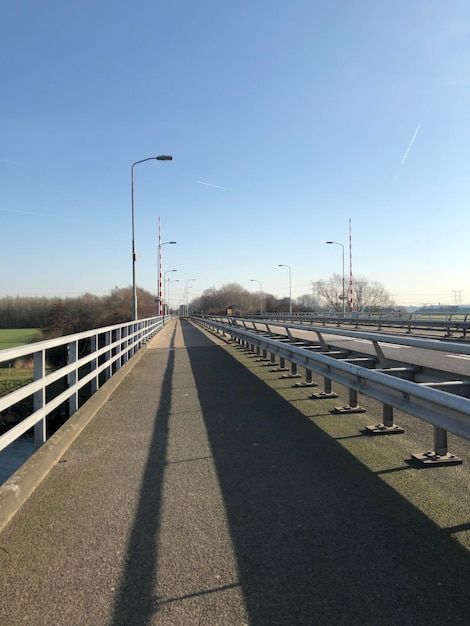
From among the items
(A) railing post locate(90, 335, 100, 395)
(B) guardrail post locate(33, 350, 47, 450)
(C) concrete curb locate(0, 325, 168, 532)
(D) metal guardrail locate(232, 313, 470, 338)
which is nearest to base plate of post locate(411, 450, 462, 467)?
(C) concrete curb locate(0, 325, 168, 532)

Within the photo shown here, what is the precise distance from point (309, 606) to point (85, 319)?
212ft

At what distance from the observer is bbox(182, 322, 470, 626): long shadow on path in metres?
2.42

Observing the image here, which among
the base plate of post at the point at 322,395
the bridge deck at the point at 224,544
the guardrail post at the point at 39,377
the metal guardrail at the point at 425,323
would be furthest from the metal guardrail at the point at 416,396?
the metal guardrail at the point at 425,323

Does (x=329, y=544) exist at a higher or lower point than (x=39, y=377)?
lower

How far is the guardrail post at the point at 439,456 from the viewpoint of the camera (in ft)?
14.7

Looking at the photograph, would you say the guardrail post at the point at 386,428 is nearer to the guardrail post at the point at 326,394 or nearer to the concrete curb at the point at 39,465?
the guardrail post at the point at 326,394

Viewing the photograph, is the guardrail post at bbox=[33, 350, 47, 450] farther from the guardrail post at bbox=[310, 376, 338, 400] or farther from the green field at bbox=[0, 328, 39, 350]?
the green field at bbox=[0, 328, 39, 350]

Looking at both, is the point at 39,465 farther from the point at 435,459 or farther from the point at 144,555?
the point at 435,459

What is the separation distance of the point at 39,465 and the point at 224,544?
2.16 meters

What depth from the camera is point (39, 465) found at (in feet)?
14.3

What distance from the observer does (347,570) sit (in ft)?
9.07

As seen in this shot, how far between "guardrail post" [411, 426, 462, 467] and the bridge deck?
1.99ft

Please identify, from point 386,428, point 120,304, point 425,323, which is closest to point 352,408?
point 386,428

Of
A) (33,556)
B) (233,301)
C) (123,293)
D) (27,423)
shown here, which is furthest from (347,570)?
(233,301)
